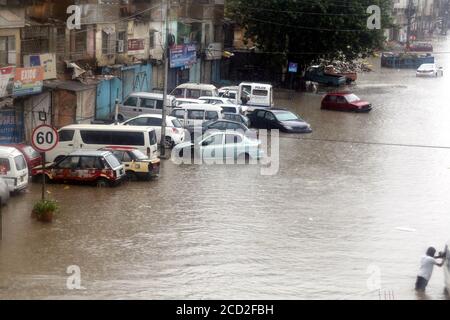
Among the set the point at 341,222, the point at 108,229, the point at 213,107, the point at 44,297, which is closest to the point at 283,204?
the point at 341,222

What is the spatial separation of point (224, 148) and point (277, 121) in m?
7.24

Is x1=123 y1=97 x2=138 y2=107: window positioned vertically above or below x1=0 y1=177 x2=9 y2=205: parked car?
above

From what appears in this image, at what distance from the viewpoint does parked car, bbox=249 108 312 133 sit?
111 feet

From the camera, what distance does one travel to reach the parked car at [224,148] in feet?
88.9

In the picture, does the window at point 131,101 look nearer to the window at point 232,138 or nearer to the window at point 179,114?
the window at point 179,114

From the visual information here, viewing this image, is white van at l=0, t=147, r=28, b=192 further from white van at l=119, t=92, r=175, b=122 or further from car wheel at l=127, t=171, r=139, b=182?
white van at l=119, t=92, r=175, b=122

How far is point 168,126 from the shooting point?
95.8 feet

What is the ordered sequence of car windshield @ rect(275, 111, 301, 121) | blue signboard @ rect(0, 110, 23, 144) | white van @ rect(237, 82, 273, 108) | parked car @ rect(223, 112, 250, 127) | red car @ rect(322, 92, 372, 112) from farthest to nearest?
1. red car @ rect(322, 92, 372, 112)
2. white van @ rect(237, 82, 273, 108)
3. car windshield @ rect(275, 111, 301, 121)
4. parked car @ rect(223, 112, 250, 127)
5. blue signboard @ rect(0, 110, 23, 144)

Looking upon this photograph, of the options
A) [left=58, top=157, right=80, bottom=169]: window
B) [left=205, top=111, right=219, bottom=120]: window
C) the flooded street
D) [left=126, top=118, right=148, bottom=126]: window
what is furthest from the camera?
[left=205, top=111, right=219, bottom=120]: window

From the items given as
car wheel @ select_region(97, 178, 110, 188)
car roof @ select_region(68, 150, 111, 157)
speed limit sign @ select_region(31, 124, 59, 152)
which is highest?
speed limit sign @ select_region(31, 124, 59, 152)

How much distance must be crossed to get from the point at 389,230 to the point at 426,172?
309 inches

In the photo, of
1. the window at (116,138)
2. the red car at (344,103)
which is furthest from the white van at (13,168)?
the red car at (344,103)

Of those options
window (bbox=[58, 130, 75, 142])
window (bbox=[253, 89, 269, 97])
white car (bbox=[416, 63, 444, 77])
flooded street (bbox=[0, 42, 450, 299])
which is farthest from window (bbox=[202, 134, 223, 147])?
white car (bbox=[416, 63, 444, 77])

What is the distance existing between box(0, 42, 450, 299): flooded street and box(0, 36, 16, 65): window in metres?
6.70
